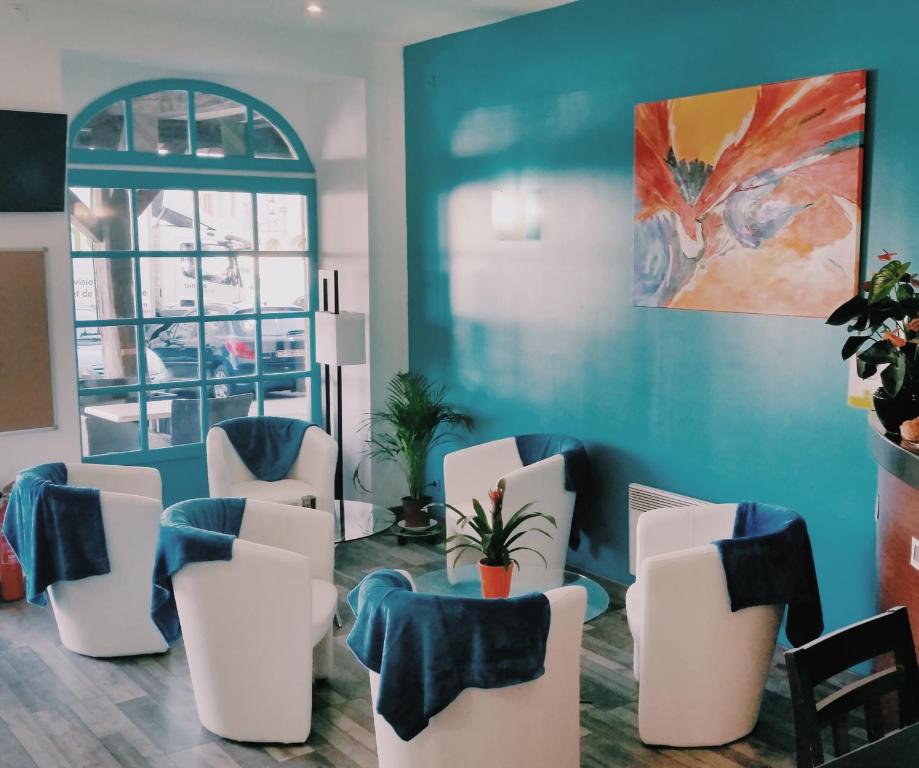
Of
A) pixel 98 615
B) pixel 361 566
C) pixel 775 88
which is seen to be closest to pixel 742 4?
pixel 775 88

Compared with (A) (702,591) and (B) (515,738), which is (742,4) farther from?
(B) (515,738)

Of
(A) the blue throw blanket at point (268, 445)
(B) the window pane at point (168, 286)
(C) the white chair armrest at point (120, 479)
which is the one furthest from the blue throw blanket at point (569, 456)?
(B) the window pane at point (168, 286)

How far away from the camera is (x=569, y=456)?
5.52 meters

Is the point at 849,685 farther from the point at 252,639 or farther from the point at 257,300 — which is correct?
the point at 257,300

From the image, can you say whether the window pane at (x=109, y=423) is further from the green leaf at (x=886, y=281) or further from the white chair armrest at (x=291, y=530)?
the green leaf at (x=886, y=281)

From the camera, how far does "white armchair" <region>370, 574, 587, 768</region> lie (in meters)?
3.24

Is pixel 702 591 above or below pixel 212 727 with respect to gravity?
above

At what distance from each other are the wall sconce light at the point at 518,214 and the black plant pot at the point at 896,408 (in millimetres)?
2819

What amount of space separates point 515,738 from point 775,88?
2968mm

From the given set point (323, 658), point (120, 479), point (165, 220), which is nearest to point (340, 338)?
point (165, 220)

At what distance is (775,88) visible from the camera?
4.54 m

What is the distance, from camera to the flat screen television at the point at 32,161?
18.2ft

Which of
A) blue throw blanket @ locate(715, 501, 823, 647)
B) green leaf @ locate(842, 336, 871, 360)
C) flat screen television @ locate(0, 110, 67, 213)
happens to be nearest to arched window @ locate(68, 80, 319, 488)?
flat screen television @ locate(0, 110, 67, 213)

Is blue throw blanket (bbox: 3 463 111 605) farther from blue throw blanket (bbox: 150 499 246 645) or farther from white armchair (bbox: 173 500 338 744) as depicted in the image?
white armchair (bbox: 173 500 338 744)
